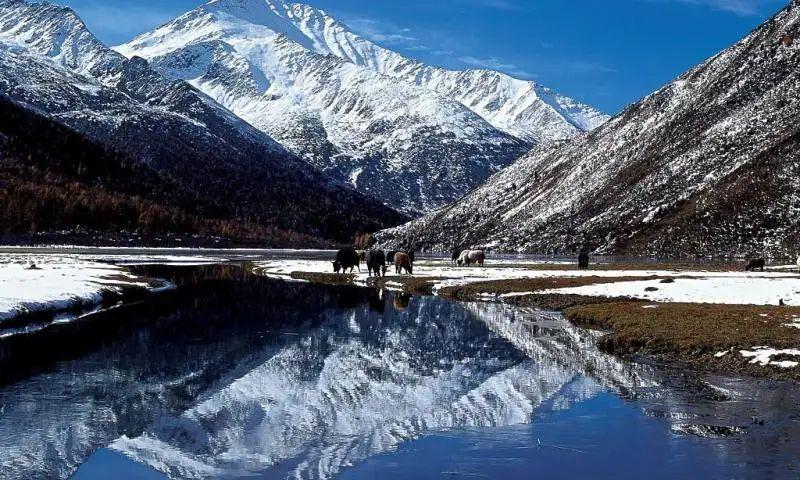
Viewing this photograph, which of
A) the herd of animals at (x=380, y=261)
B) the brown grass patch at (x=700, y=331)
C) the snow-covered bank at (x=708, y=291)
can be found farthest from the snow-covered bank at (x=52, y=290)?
the snow-covered bank at (x=708, y=291)

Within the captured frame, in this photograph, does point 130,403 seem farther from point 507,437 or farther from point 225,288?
point 225,288

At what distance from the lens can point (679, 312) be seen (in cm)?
3981

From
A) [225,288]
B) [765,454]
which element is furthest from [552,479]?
[225,288]

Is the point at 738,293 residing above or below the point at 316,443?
above

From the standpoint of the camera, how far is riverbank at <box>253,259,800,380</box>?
28641 mm

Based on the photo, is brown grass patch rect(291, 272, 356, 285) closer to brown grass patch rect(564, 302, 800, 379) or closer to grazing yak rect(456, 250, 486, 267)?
grazing yak rect(456, 250, 486, 267)

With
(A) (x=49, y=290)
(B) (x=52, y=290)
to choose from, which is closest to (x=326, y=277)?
(B) (x=52, y=290)

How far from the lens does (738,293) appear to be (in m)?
47.7

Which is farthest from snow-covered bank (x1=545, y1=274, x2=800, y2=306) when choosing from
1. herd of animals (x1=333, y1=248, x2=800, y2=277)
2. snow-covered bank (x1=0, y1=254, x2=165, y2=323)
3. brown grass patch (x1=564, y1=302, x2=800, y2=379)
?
snow-covered bank (x1=0, y1=254, x2=165, y2=323)

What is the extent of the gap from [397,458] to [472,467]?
6.29ft

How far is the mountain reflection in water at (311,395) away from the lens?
18.6m

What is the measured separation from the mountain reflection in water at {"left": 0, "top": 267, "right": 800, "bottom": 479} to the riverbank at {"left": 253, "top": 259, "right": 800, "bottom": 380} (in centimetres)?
199

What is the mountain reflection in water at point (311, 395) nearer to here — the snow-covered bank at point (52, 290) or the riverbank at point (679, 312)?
the riverbank at point (679, 312)

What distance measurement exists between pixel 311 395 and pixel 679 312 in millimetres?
22539
